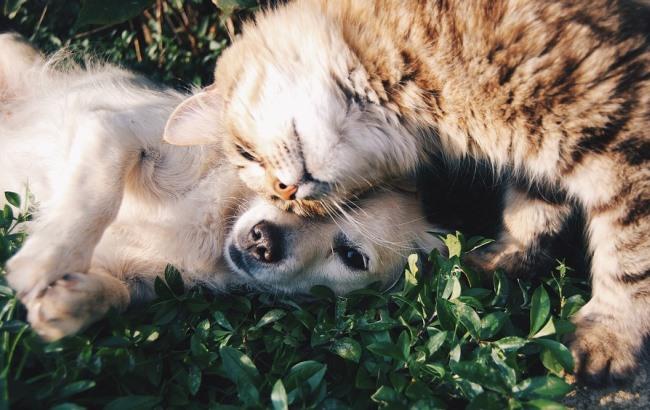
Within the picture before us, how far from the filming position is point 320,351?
2152 mm

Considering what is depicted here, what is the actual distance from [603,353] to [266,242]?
1298 mm

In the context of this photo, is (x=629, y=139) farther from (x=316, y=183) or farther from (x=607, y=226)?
(x=316, y=183)

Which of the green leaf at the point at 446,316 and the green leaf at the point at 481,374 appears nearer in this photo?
the green leaf at the point at 481,374

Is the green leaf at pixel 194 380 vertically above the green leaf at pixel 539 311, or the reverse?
the green leaf at pixel 539 311

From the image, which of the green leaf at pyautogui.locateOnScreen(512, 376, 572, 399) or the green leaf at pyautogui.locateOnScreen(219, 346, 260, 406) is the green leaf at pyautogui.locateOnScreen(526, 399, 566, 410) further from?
the green leaf at pyautogui.locateOnScreen(219, 346, 260, 406)

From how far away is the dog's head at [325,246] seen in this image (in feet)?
8.43

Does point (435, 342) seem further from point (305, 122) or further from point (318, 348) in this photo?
point (305, 122)

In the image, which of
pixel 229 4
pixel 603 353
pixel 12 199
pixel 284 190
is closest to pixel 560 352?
pixel 603 353

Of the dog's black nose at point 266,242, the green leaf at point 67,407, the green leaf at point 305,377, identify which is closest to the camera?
the green leaf at point 67,407

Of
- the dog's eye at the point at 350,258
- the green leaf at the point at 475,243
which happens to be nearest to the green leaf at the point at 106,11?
the dog's eye at the point at 350,258

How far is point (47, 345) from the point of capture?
187 centimetres

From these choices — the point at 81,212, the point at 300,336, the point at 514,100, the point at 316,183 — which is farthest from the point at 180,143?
the point at 514,100

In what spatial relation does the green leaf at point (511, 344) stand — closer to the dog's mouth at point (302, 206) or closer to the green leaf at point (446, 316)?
the green leaf at point (446, 316)

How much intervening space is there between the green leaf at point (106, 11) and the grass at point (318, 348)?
114 centimetres
